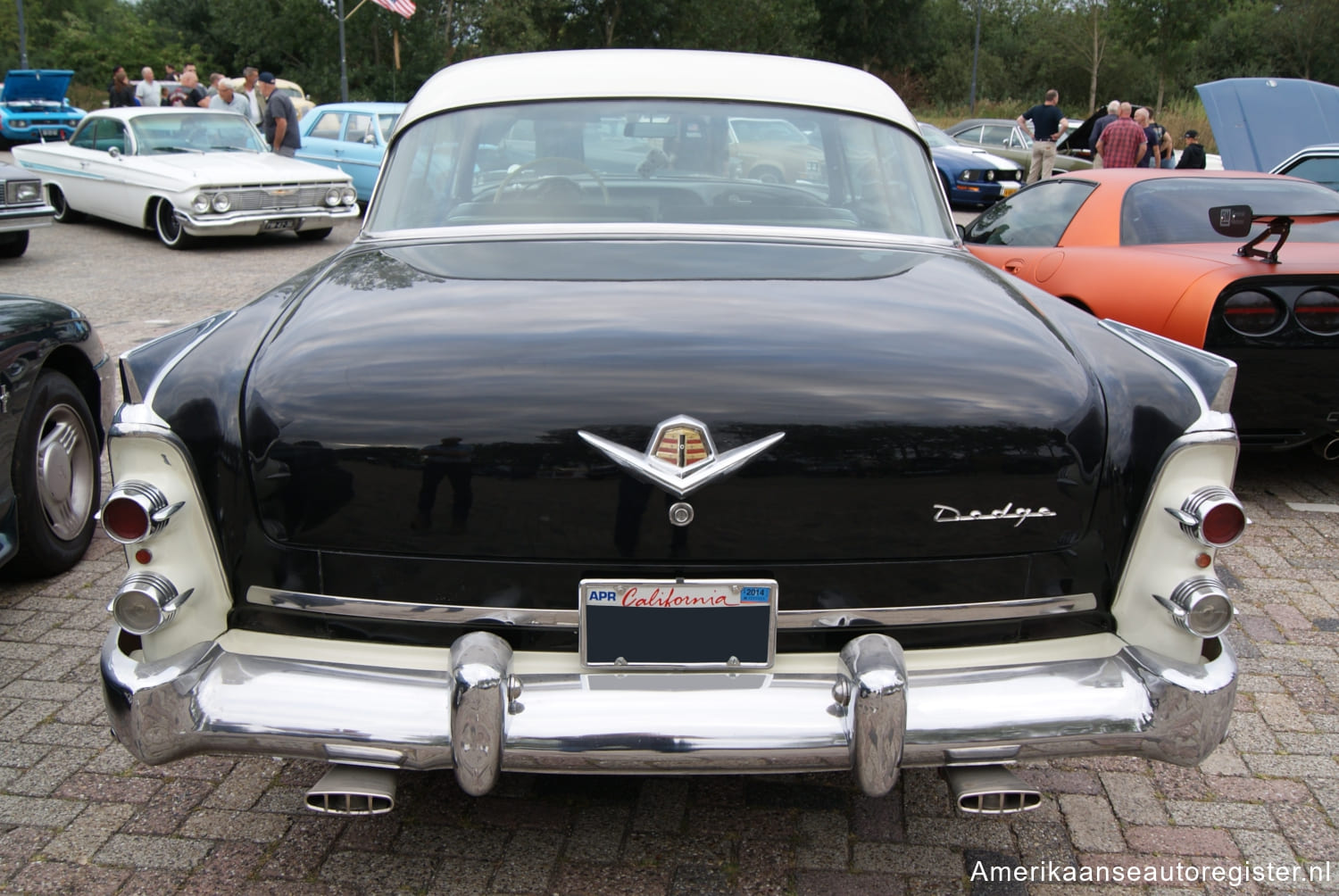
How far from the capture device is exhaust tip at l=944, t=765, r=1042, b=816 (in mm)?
2234

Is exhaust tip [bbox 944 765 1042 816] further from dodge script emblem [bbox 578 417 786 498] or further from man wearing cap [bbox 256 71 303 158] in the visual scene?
man wearing cap [bbox 256 71 303 158]

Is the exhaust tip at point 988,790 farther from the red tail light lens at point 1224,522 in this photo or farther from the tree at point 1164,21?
the tree at point 1164,21

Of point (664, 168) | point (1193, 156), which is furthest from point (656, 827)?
point (1193, 156)

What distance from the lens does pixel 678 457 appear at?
210cm

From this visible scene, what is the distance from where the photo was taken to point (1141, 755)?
223 cm

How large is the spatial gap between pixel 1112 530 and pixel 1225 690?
396 mm

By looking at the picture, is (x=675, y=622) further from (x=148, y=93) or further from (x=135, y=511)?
(x=148, y=93)

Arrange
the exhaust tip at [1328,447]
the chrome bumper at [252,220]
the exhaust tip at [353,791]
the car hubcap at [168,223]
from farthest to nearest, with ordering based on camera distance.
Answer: the car hubcap at [168,223] < the chrome bumper at [252,220] < the exhaust tip at [1328,447] < the exhaust tip at [353,791]

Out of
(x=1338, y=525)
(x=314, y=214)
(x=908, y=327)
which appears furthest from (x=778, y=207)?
(x=314, y=214)

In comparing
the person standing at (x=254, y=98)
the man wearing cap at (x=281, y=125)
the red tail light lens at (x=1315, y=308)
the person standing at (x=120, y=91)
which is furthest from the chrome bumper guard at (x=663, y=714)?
the person standing at (x=120, y=91)

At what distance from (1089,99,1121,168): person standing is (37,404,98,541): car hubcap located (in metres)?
14.0

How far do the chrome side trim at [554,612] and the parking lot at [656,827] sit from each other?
67cm

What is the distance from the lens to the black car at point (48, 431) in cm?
373

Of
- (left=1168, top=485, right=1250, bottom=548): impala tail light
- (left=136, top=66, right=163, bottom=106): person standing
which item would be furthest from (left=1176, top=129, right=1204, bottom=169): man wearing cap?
(left=136, top=66, right=163, bottom=106): person standing
